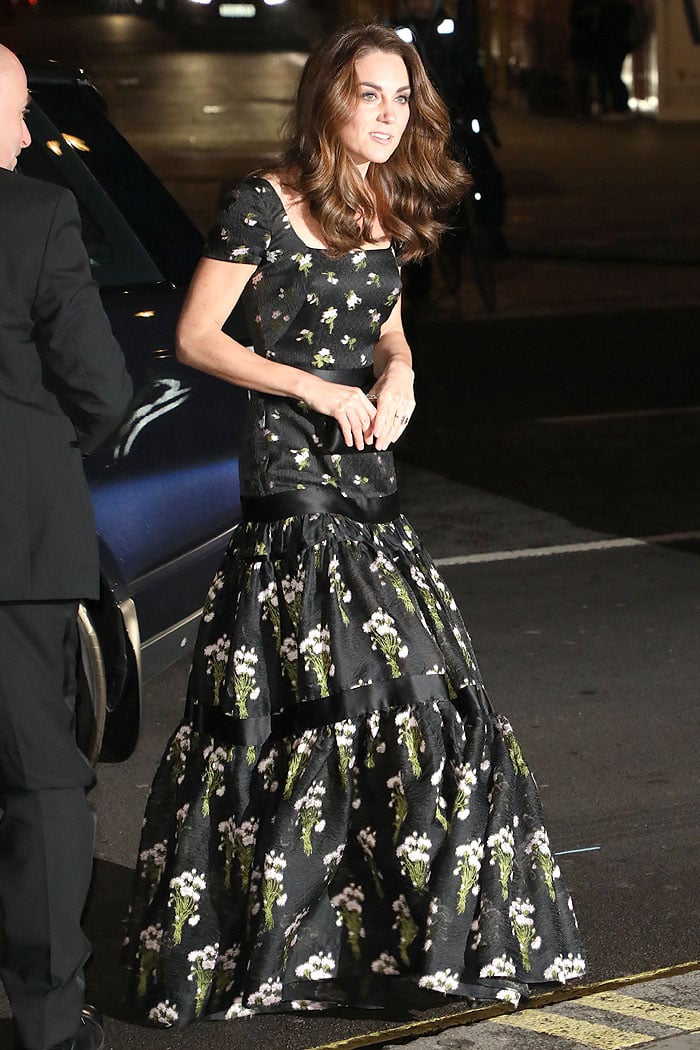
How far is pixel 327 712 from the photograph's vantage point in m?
3.58

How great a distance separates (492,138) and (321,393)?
12.1 m

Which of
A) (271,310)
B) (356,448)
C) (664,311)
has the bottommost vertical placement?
(664,311)

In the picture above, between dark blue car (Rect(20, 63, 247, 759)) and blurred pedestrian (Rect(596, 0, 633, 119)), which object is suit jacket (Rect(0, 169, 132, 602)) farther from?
blurred pedestrian (Rect(596, 0, 633, 119))

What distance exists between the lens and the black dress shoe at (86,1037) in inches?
134

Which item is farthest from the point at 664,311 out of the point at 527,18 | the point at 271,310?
the point at 527,18

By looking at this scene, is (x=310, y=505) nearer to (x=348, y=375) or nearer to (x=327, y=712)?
(x=348, y=375)

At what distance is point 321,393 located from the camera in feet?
11.9

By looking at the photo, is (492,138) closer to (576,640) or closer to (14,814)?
(576,640)

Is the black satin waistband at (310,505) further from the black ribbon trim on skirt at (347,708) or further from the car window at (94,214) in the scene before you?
the car window at (94,214)

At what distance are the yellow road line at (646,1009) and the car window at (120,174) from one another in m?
2.21

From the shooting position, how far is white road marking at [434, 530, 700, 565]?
7707mm

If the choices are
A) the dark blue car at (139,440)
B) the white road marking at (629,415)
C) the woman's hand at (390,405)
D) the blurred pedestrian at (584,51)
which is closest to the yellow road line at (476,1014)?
the woman's hand at (390,405)

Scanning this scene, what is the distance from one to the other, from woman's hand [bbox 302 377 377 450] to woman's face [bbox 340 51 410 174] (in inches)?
18.9

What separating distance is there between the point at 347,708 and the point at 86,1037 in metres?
0.80
